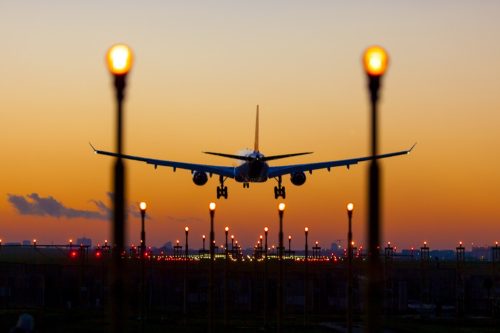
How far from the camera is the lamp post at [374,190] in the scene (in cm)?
2431

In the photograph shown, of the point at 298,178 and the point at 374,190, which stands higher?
the point at 298,178

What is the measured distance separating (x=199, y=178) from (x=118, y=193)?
297ft

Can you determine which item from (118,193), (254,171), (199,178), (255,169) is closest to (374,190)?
(118,193)

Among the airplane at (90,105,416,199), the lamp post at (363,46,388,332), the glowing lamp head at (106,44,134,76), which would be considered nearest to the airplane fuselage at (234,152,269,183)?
the airplane at (90,105,416,199)

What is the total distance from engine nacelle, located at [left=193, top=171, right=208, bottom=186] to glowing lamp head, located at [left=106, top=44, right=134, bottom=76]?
89.6 m

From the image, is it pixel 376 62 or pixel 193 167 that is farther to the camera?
pixel 193 167

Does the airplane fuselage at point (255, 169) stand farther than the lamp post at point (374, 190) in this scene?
Yes

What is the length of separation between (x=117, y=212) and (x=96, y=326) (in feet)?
186

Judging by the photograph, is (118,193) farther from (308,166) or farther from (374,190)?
(308,166)

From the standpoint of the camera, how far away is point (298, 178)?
114 m

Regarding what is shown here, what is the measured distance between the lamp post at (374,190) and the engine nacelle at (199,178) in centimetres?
8947

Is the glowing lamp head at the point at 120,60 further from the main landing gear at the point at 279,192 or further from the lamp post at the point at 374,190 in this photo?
the main landing gear at the point at 279,192

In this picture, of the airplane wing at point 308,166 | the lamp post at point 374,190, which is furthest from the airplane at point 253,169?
the lamp post at point 374,190

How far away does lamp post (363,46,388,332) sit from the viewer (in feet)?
79.8
